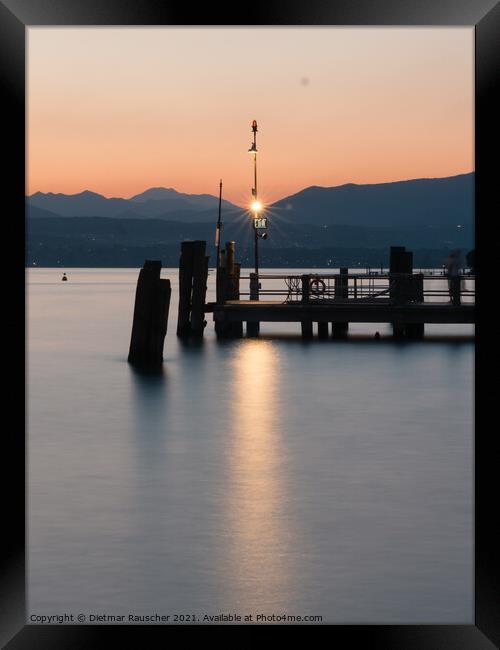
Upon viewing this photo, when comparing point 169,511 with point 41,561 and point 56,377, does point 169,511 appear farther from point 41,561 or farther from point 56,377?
point 56,377

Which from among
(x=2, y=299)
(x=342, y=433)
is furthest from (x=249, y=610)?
(x=342, y=433)

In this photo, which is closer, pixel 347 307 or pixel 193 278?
pixel 347 307

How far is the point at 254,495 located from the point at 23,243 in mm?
6244

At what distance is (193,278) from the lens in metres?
34.9

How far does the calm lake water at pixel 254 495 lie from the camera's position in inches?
298

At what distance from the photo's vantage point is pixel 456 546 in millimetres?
9031

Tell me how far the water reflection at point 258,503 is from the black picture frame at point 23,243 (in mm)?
1949

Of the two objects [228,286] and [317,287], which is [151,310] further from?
[317,287]

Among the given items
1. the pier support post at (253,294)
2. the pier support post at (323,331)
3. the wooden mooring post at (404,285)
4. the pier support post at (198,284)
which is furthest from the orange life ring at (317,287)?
the pier support post at (198,284)

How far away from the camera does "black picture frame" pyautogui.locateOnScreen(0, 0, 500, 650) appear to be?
18.1ft

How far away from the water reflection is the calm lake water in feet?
0.08

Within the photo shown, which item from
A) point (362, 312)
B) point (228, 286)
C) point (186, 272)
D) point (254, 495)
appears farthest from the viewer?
point (228, 286)

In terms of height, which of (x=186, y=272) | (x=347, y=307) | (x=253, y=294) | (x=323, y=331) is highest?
(x=186, y=272)

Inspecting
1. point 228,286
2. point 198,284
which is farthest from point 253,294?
point 198,284
